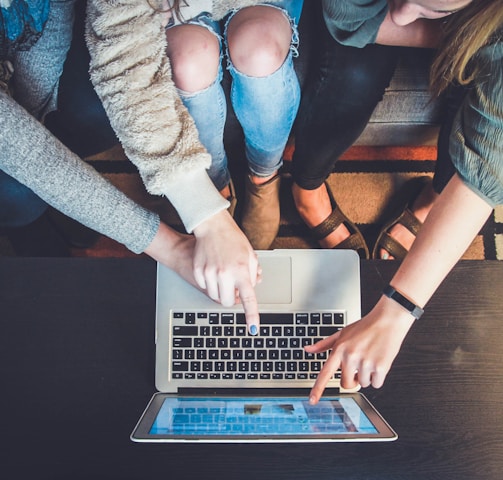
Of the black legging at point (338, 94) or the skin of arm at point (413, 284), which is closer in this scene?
the skin of arm at point (413, 284)

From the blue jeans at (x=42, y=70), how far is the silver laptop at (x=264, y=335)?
402 millimetres

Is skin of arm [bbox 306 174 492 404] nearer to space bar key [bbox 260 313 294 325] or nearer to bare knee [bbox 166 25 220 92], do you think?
space bar key [bbox 260 313 294 325]

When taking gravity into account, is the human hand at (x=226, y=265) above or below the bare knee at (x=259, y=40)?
below

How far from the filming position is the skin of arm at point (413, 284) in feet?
2.27

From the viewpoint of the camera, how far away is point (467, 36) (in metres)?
0.72

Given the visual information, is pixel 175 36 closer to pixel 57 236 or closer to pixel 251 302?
pixel 251 302

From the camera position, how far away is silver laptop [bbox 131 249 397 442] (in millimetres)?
732

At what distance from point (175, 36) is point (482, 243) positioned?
37.5 inches

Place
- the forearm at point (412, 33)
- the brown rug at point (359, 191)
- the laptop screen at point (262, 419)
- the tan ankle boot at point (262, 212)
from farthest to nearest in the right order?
1. the brown rug at point (359, 191)
2. the tan ankle boot at point (262, 212)
3. the forearm at point (412, 33)
4. the laptop screen at point (262, 419)

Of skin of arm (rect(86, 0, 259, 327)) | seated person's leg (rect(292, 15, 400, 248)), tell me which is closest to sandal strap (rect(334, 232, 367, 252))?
seated person's leg (rect(292, 15, 400, 248))

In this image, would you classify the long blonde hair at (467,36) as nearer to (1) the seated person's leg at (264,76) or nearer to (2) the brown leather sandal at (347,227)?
(1) the seated person's leg at (264,76)

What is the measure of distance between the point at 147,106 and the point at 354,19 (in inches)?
15.1

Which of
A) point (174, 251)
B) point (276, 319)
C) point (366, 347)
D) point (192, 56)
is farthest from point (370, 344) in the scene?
point (192, 56)

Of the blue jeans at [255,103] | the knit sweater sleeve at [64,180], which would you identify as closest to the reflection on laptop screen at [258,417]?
the knit sweater sleeve at [64,180]
